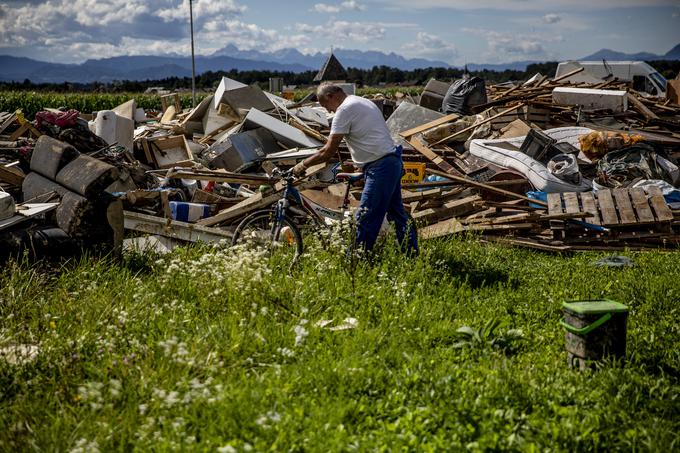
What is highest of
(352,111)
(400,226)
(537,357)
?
(352,111)

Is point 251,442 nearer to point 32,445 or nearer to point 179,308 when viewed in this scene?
point 32,445

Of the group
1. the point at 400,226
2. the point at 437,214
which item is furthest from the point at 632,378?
the point at 437,214

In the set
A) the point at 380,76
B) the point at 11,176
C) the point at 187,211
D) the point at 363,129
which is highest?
the point at 380,76

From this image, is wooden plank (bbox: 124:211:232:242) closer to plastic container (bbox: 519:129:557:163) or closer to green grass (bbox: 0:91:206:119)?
plastic container (bbox: 519:129:557:163)

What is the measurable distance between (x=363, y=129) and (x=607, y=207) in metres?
4.48

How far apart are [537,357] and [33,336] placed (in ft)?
13.2

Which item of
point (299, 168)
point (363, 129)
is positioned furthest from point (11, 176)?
point (363, 129)

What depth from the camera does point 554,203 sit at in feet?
30.3

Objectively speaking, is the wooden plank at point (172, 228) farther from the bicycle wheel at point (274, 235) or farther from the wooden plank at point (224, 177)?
the bicycle wheel at point (274, 235)

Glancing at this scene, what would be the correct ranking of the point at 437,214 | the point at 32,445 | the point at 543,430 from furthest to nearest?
the point at 437,214, the point at 543,430, the point at 32,445

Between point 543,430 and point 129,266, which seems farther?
point 129,266

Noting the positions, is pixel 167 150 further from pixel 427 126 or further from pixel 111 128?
pixel 427 126

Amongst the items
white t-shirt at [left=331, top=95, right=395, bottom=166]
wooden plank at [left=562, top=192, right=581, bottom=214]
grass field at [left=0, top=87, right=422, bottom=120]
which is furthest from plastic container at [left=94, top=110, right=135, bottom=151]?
grass field at [left=0, top=87, right=422, bottom=120]

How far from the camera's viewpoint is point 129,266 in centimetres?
716
